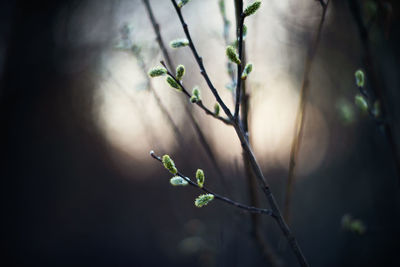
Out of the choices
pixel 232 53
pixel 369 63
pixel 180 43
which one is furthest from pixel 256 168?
pixel 369 63

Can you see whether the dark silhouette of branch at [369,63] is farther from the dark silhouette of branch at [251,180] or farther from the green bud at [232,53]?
the green bud at [232,53]

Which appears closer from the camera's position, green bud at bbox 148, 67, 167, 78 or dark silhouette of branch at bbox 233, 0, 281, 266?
green bud at bbox 148, 67, 167, 78

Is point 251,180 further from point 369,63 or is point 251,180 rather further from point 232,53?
point 369,63

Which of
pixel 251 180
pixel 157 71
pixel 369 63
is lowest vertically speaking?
pixel 251 180

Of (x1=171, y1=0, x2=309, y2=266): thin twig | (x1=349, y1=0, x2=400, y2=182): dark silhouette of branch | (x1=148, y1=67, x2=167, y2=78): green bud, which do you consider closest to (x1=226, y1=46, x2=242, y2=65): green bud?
(x1=171, y1=0, x2=309, y2=266): thin twig

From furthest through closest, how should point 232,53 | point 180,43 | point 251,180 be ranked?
point 251,180
point 180,43
point 232,53

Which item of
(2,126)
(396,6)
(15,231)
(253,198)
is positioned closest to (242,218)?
(253,198)

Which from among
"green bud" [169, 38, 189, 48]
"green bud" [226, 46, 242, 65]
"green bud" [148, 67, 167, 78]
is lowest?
"green bud" [226, 46, 242, 65]

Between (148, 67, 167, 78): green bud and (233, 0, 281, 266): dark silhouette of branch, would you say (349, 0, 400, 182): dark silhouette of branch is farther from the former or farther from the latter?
(148, 67, 167, 78): green bud

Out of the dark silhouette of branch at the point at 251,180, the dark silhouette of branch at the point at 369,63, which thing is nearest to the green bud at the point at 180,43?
the dark silhouette of branch at the point at 251,180
